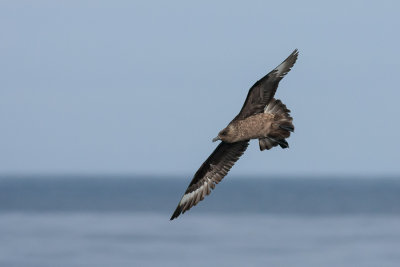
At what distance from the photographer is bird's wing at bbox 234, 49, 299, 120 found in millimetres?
13172

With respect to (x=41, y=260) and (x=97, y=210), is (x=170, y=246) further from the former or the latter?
(x=97, y=210)

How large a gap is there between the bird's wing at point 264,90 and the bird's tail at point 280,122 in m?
0.09

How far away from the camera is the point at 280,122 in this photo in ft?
43.1

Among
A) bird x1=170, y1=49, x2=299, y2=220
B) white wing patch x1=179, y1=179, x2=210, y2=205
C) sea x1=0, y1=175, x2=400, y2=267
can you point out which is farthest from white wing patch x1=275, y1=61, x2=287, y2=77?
sea x1=0, y1=175, x2=400, y2=267

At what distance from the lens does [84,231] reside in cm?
4712

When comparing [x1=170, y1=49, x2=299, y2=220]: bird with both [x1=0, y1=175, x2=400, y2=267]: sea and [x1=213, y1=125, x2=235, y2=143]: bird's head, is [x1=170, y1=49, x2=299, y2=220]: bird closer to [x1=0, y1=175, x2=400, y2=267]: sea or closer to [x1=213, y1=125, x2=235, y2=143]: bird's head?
[x1=213, y1=125, x2=235, y2=143]: bird's head

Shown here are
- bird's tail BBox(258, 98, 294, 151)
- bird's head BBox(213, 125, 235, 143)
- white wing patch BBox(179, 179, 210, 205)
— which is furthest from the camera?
white wing patch BBox(179, 179, 210, 205)

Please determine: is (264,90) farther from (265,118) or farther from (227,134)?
(227,134)

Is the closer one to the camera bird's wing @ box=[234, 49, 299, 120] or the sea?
bird's wing @ box=[234, 49, 299, 120]

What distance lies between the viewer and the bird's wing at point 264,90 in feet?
43.2

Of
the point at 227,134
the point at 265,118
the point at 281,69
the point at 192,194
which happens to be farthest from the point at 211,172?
the point at 281,69

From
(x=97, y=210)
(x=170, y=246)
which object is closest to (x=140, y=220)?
(x=97, y=210)

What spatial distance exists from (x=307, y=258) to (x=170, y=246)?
5717 mm

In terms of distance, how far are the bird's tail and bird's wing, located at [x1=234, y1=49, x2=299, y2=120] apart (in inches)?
3.7
